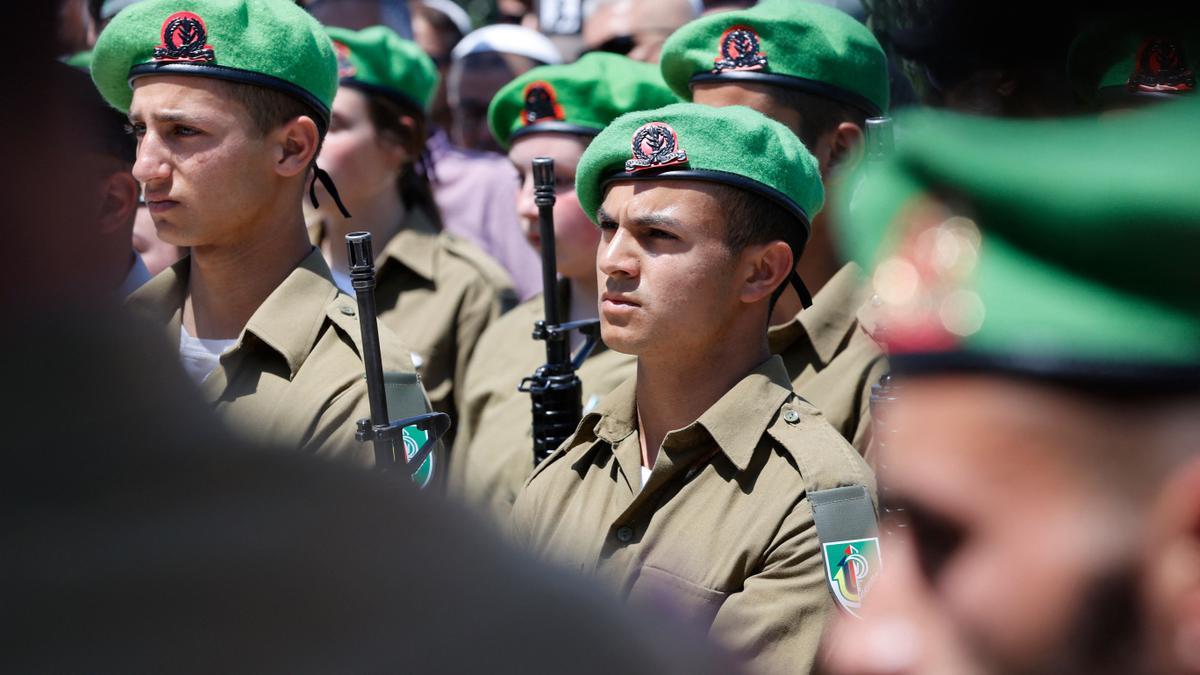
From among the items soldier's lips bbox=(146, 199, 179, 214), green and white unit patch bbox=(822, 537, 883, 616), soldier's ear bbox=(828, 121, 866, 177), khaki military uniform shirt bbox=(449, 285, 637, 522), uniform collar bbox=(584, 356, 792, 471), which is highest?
soldier's lips bbox=(146, 199, 179, 214)

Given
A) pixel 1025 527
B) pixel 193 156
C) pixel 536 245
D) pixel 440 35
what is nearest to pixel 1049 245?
pixel 1025 527

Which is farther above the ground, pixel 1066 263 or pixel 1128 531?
pixel 1066 263

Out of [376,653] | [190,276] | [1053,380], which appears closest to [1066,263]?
[1053,380]

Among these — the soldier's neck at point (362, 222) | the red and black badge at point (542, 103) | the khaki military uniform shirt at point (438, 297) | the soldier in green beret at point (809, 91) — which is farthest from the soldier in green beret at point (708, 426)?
the soldier's neck at point (362, 222)

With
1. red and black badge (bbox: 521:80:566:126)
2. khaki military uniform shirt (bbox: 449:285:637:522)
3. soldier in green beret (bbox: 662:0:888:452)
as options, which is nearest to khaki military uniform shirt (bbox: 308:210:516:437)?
khaki military uniform shirt (bbox: 449:285:637:522)

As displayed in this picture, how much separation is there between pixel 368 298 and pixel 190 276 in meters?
0.86

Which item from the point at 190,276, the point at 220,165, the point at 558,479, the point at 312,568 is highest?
the point at 312,568

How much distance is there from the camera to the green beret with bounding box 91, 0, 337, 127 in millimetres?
3434

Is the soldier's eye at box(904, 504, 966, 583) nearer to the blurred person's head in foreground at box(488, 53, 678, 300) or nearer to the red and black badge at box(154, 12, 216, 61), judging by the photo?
the red and black badge at box(154, 12, 216, 61)

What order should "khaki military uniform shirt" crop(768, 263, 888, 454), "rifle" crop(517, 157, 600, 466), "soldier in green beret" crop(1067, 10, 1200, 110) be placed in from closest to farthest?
"soldier in green beret" crop(1067, 10, 1200, 110) < "khaki military uniform shirt" crop(768, 263, 888, 454) < "rifle" crop(517, 157, 600, 466)

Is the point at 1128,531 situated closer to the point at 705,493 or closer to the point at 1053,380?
the point at 1053,380

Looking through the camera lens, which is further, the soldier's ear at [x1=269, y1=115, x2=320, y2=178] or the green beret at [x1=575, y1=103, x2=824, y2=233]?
the soldier's ear at [x1=269, y1=115, x2=320, y2=178]

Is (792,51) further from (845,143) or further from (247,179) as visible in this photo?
(247,179)

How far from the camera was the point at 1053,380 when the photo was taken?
4.36 ft
